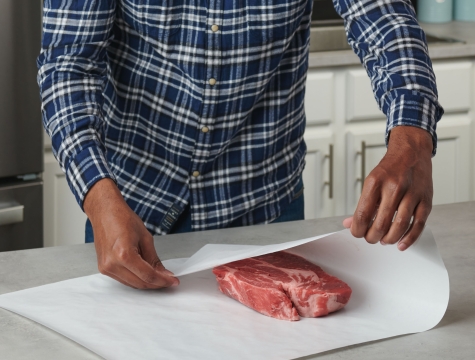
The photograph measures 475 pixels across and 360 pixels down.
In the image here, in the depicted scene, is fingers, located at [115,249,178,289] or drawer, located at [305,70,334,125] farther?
drawer, located at [305,70,334,125]

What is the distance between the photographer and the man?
1.03 metres

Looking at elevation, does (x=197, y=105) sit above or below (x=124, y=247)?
above

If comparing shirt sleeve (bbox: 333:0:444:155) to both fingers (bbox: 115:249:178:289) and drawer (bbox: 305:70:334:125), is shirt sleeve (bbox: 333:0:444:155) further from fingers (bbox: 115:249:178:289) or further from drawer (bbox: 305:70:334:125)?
drawer (bbox: 305:70:334:125)

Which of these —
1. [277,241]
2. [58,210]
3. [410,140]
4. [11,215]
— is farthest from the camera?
[58,210]

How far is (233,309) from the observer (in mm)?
930

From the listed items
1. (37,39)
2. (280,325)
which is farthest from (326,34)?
(280,325)

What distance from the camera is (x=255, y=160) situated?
50.1 inches

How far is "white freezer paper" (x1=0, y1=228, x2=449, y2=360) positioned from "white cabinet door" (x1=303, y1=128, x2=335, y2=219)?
1.22 m

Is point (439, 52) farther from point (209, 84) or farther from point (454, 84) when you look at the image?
point (209, 84)

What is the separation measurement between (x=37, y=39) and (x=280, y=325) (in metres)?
1.32

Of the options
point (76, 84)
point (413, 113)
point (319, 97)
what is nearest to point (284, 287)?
point (413, 113)

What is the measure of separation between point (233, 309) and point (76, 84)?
39cm

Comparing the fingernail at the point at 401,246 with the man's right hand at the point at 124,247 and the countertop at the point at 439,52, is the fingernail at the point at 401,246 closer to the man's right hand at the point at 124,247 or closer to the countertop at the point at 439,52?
the man's right hand at the point at 124,247

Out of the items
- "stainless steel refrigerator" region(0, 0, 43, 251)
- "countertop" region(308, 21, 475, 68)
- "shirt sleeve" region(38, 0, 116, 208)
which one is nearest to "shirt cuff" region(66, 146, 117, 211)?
"shirt sleeve" region(38, 0, 116, 208)
